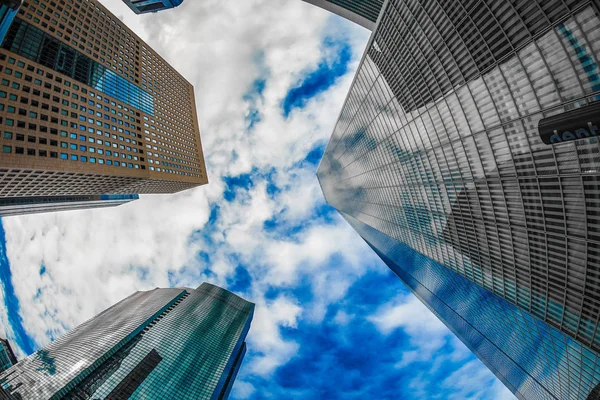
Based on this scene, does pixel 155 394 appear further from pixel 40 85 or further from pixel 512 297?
pixel 512 297

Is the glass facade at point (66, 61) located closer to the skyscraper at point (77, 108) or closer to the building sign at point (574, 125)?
the skyscraper at point (77, 108)

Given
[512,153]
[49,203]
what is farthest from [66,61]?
[512,153]

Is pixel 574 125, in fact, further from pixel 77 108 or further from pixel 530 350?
pixel 77 108

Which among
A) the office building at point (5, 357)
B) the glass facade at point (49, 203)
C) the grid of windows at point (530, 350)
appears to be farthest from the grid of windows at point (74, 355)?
the grid of windows at point (530, 350)

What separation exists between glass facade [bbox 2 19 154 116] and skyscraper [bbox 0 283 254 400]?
97.9m

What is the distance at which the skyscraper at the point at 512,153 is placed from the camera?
2161cm

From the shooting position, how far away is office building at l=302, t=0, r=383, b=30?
74.4m

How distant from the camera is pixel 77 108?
58781 mm

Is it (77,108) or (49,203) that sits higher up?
(77,108)

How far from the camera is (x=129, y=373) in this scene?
113 m

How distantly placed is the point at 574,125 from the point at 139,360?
153935 millimetres

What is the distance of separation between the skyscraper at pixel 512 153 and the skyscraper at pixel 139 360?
12430 cm

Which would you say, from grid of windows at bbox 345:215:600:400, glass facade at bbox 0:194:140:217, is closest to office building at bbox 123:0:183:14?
glass facade at bbox 0:194:140:217

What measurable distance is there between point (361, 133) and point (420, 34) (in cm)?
4165
